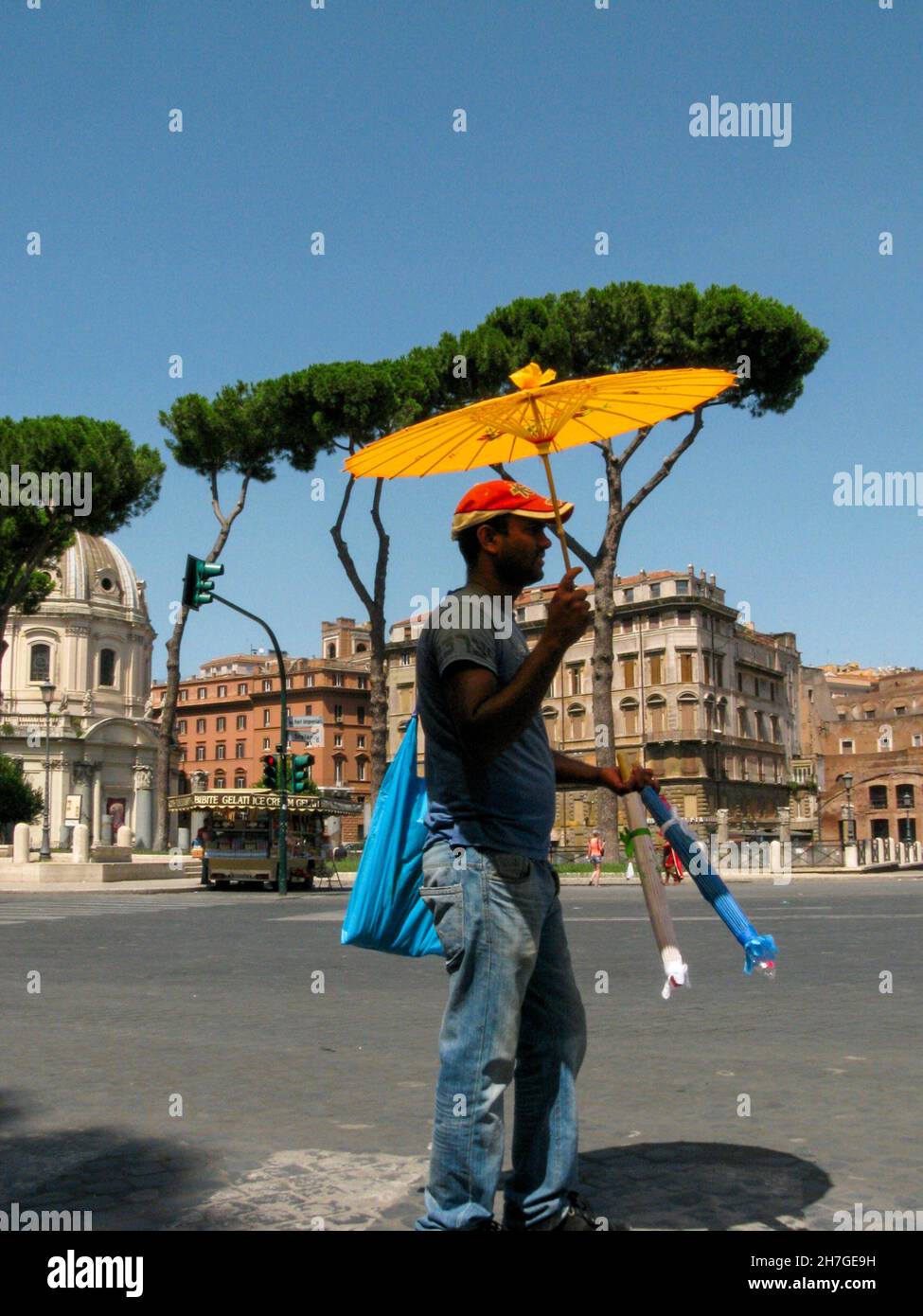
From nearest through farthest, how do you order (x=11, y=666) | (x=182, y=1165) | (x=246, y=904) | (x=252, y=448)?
(x=182, y=1165) → (x=246, y=904) → (x=252, y=448) → (x=11, y=666)

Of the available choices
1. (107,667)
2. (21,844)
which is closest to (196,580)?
(21,844)

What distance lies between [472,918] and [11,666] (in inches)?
2985

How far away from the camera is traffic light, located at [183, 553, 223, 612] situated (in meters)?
22.4

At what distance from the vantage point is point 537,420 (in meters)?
3.79

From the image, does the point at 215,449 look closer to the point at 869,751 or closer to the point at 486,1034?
the point at 486,1034

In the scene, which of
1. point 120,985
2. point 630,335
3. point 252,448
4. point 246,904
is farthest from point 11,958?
point 252,448

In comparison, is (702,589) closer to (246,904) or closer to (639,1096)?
(246,904)

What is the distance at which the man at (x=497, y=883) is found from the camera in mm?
3002

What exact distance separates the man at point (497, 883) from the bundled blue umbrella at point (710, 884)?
417mm

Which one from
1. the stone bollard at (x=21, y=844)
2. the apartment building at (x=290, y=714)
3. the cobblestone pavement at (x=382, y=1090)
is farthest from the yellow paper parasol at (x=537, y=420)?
the apartment building at (x=290, y=714)

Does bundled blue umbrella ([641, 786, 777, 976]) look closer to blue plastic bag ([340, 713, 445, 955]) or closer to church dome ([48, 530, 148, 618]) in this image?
blue plastic bag ([340, 713, 445, 955])

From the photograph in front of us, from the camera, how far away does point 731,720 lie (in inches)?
3031

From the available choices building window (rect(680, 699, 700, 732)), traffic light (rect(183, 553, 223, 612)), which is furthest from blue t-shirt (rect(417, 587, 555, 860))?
building window (rect(680, 699, 700, 732))

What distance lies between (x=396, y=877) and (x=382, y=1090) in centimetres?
231
